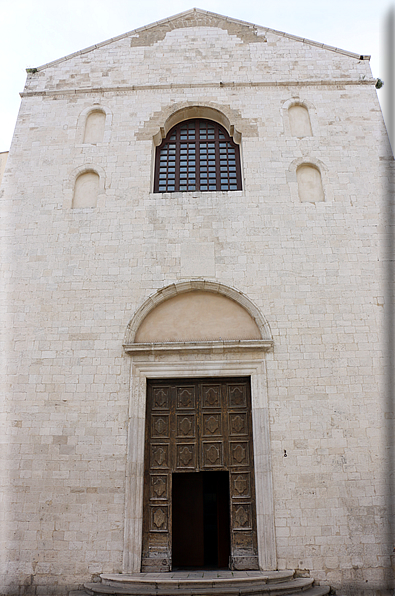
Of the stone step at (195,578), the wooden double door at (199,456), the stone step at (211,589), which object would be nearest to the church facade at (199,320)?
the wooden double door at (199,456)

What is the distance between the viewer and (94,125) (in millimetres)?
10789

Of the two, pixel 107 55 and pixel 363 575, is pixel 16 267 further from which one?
pixel 363 575

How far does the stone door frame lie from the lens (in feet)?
23.2

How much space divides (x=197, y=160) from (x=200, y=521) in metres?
7.81

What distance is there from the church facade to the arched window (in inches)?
1.9

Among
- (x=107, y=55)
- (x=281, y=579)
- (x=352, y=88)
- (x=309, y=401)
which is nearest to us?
(x=281, y=579)

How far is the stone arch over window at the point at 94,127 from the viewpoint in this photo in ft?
34.6

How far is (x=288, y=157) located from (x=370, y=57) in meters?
3.96

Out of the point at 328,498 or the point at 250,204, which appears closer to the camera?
the point at 328,498

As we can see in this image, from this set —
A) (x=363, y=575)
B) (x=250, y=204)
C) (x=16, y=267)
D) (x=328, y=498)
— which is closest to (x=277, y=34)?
(x=250, y=204)

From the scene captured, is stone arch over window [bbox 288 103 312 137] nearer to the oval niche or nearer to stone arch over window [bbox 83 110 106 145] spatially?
Result: stone arch over window [bbox 83 110 106 145]

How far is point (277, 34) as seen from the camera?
11750 millimetres

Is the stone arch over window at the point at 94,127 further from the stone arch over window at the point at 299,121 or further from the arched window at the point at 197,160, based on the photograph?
the stone arch over window at the point at 299,121

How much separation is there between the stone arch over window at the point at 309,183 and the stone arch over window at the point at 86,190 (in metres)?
4.46
